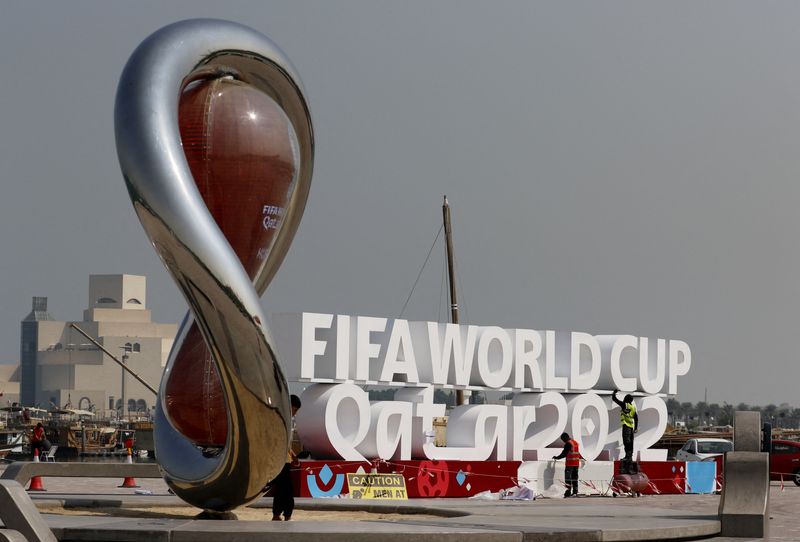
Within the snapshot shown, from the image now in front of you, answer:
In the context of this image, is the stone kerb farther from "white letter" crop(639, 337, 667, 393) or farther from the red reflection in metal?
"white letter" crop(639, 337, 667, 393)

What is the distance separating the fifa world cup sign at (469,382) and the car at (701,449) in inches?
221

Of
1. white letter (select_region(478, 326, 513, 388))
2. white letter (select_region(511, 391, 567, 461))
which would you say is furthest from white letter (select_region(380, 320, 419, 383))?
white letter (select_region(511, 391, 567, 461))

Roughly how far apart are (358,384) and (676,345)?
1061 cm

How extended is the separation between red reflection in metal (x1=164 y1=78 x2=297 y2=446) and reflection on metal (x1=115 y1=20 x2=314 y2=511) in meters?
0.01

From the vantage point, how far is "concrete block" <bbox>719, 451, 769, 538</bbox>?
1528cm

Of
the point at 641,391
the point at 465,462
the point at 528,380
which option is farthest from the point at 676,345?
the point at 465,462

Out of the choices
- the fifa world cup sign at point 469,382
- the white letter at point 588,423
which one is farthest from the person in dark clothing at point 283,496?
the white letter at point 588,423

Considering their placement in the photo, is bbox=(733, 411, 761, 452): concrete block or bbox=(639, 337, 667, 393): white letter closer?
bbox=(733, 411, 761, 452): concrete block

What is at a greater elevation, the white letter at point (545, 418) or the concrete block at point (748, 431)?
the concrete block at point (748, 431)

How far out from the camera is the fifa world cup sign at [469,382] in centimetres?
2725

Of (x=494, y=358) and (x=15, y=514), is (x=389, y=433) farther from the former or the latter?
(x=15, y=514)

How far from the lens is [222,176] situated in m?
15.7

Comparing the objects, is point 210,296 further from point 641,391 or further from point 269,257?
point 641,391

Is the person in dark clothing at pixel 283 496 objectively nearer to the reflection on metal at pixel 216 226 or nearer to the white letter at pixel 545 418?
the reflection on metal at pixel 216 226
